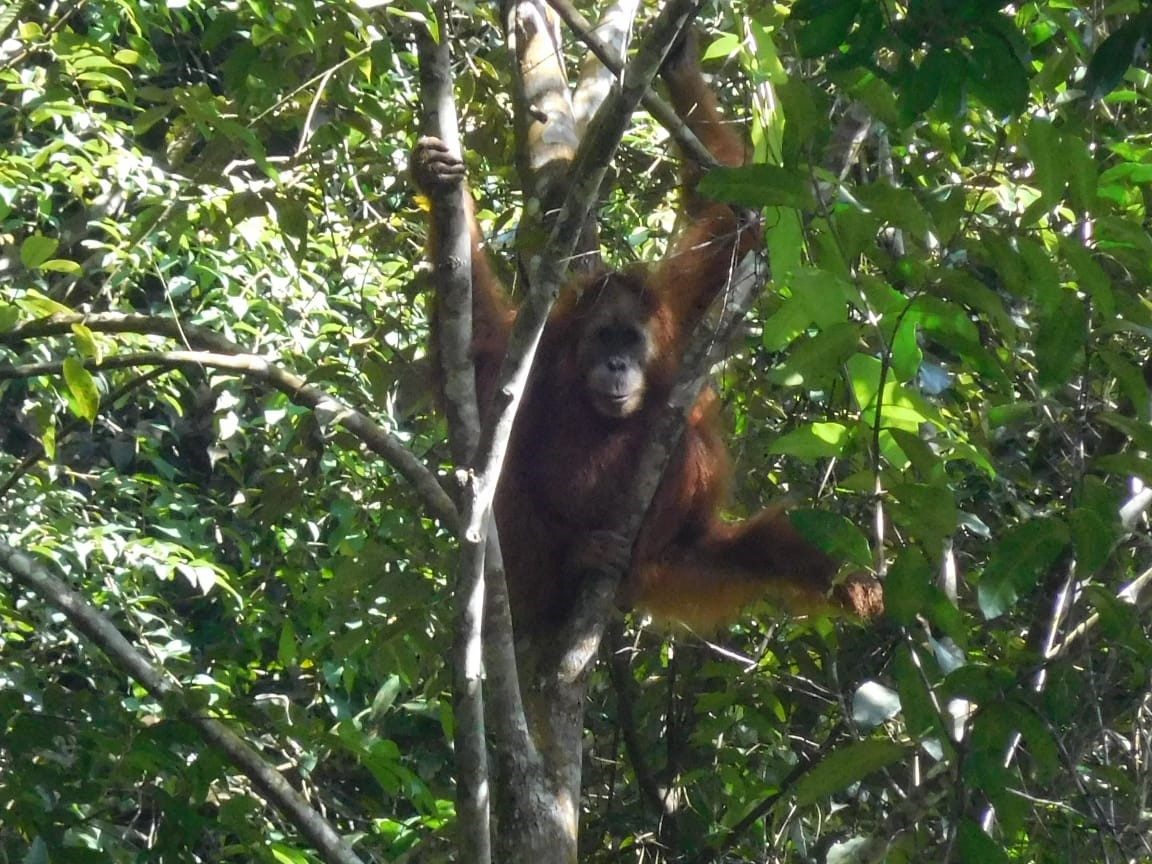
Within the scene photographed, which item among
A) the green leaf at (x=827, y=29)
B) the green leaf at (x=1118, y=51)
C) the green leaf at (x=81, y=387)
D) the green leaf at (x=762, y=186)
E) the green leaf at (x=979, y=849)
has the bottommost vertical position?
the green leaf at (x=979, y=849)

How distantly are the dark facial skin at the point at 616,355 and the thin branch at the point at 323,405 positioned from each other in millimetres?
1623

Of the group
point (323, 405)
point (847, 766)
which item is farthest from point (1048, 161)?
point (323, 405)

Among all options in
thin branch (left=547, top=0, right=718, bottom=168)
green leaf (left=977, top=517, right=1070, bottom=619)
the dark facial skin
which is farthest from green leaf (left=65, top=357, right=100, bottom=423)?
the dark facial skin

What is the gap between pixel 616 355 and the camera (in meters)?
4.86

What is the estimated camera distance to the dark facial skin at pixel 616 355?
479cm

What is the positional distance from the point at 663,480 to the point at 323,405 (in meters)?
1.71

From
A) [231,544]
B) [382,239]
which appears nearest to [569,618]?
[382,239]

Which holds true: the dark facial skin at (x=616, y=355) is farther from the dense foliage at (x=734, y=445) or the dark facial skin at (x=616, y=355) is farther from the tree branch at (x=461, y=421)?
the tree branch at (x=461, y=421)

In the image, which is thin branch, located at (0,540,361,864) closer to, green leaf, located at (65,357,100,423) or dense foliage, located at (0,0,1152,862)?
dense foliage, located at (0,0,1152,862)

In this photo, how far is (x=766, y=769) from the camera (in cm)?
442

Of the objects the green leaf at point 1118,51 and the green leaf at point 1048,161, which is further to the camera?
the green leaf at point 1048,161

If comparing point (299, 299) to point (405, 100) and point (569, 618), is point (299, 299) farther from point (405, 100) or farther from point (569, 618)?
point (569, 618)

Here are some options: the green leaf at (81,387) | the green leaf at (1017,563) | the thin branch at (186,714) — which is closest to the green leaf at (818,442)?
the green leaf at (1017,563)

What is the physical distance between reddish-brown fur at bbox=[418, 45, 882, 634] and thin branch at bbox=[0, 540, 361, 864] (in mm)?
1187
